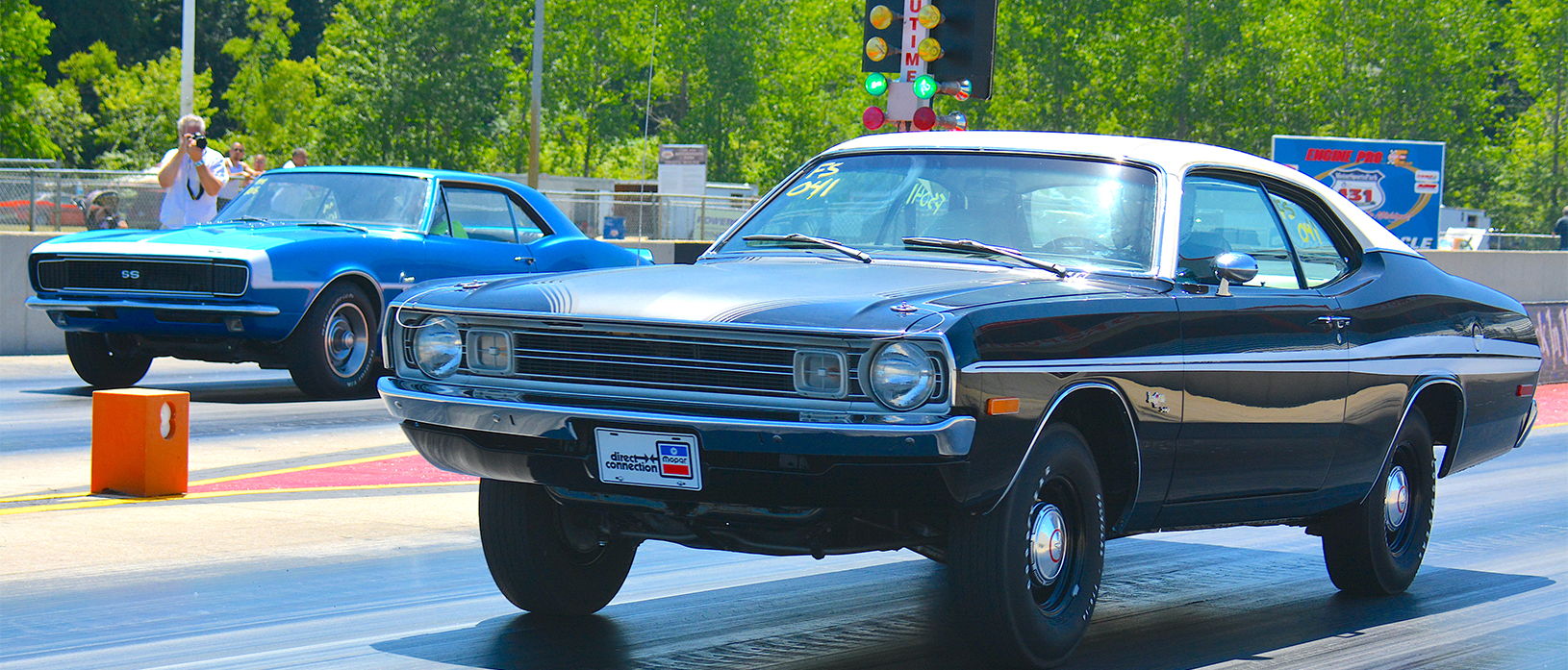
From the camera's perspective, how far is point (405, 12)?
68.6 metres

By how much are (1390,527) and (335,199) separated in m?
8.45

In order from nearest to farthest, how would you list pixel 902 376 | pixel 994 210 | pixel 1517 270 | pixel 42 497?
1. pixel 902 376
2. pixel 994 210
3. pixel 42 497
4. pixel 1517 270

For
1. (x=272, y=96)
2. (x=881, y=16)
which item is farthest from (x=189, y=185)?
(x=272, y=96)

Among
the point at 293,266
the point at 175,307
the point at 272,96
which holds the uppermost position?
the point at 272,96

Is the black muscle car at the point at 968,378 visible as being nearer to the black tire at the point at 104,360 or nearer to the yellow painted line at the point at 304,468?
the yellow painted line at the point at 304,468

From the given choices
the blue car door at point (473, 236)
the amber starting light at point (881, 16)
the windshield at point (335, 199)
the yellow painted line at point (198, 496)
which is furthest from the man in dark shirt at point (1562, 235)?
the yellow painted line at point (198, 496)

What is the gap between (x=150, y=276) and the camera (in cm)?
1208

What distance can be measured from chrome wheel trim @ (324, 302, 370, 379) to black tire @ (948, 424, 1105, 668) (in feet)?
26.9

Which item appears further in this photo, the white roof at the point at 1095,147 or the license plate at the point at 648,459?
the white roof at the point at 1095,147

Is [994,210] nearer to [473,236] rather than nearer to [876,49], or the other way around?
[473,236]

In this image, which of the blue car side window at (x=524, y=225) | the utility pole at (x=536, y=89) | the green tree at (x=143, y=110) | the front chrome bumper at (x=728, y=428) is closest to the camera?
the front chrome bumper at (x=728, y=428)

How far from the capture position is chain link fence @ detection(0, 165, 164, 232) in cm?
1816

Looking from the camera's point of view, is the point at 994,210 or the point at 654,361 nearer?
the point at 654,361

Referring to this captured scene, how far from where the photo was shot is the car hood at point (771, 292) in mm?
4781
